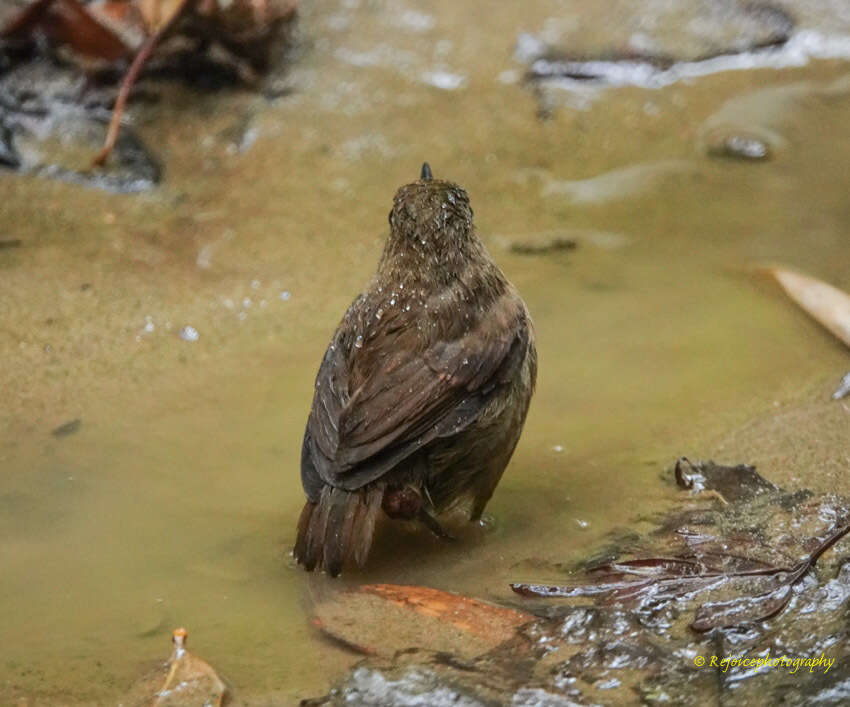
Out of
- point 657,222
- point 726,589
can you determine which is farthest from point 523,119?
point 726,589

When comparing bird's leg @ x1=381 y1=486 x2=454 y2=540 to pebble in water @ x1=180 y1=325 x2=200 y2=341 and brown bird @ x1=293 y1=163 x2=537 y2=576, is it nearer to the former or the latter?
brown bird @ x1=293 y1=163 x2=537 y2=576

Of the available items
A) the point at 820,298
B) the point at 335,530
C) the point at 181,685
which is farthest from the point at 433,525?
the point at 820,298

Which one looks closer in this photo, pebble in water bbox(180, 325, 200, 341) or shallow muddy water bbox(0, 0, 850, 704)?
shallow muddy water bbox(0, 0, 850, 704)

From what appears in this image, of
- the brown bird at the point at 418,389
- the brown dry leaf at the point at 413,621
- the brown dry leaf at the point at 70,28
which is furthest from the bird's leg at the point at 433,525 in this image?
the brown dry leaf at the point at 70,28

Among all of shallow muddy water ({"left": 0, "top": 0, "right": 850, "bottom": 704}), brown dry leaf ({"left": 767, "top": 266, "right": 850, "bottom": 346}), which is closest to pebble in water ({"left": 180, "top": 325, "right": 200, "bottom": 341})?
shallow muddy water ({"left": 0, "top": 0, "right": 850, "bottom": 704})

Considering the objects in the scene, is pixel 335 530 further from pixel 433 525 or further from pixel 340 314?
pixel 340 314

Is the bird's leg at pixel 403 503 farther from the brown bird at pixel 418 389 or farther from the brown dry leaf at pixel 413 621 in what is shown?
A: the brown dry leaf at pixel 413 621
